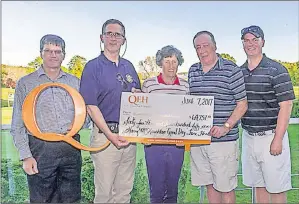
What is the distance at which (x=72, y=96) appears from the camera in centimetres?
260

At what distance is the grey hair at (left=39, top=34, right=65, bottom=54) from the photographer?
103 inches

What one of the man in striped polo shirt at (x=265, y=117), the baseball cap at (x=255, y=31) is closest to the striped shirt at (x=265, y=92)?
the man in striped polo shirt at (x=265, y=117)

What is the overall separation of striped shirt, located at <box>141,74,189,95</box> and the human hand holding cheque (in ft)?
0.13

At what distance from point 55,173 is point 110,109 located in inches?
21.5

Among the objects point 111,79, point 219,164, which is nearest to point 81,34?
point 111,79

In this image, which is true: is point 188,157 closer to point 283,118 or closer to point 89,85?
point 283,118

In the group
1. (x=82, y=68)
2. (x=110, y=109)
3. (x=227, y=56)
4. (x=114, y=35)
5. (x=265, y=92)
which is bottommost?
(x=110, y=109)

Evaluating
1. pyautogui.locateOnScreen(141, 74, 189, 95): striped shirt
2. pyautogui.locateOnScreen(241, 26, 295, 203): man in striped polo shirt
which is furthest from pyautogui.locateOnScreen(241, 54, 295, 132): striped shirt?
pyautogui.locateOnScreen(141, 74, 189, 95): striped shirt

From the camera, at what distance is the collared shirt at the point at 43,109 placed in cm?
257

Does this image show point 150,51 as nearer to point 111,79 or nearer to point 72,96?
point 111,79

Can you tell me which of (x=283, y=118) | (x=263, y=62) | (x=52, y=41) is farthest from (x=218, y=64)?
(x=52, y=41)

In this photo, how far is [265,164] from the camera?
2645 mm

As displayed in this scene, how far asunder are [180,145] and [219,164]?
10.8 inches

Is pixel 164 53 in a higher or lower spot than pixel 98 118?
higher
